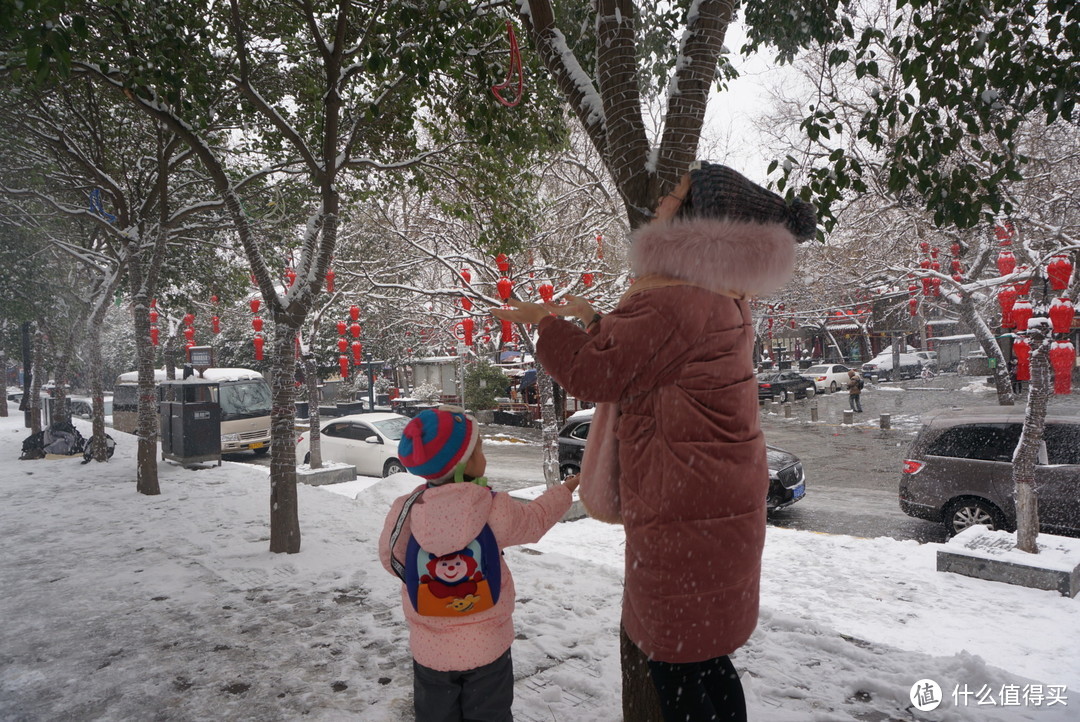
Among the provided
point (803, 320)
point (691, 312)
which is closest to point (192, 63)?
point (691, 312)

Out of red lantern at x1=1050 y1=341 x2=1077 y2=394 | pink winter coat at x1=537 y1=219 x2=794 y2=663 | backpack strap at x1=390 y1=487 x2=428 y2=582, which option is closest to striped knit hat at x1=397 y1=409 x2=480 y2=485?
backpack strap at x1=390 y1=487 x2=428 y2=582

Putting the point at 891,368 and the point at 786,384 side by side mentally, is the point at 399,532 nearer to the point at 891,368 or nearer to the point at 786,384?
the point at 786,384

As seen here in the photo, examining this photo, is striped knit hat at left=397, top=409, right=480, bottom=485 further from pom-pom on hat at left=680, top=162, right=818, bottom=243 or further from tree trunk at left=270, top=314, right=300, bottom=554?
tree trunk at left=270, top=314, right=300, bottom=554

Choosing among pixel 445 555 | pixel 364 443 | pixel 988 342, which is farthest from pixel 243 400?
pixel 988 342

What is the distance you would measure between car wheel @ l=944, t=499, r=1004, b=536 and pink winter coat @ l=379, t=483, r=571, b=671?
737cm

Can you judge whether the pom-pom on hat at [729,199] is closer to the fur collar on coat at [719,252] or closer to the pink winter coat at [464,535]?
the fur collar on coat at [719,252]

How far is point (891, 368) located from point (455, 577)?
41.6 metres

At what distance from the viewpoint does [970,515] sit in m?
7.84

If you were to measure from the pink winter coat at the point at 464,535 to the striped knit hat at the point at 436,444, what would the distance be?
79 millimetres

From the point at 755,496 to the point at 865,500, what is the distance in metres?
10.6

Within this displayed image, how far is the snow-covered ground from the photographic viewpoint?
11.3 ft

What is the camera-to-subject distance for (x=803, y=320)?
3884 centimetres

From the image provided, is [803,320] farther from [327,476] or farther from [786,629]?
[786,629]

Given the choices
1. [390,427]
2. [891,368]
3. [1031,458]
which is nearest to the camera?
[1031,458]
